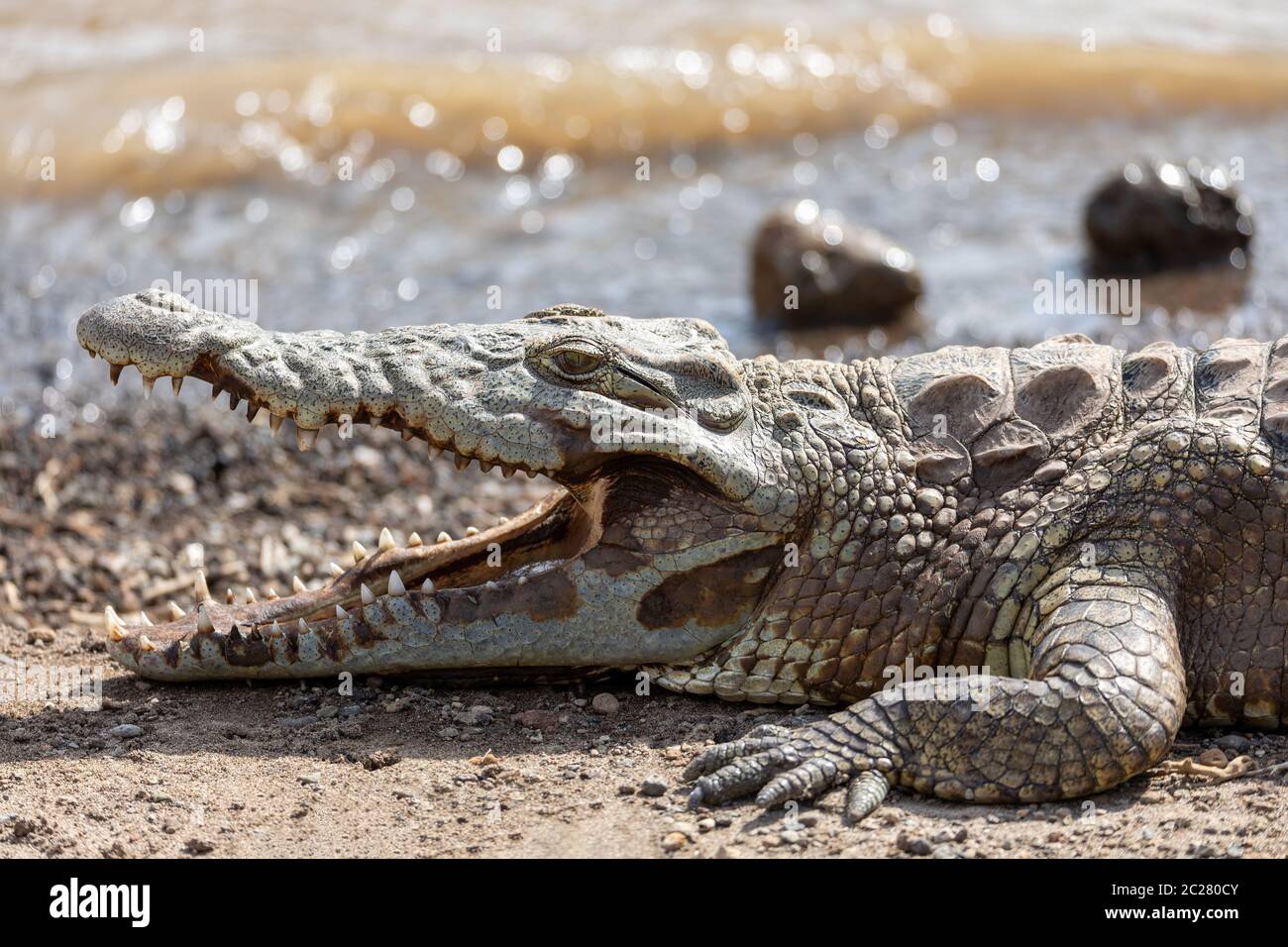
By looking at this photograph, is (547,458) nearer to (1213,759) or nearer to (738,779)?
(738,779)

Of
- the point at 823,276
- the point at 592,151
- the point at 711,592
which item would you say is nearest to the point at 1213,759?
the point at 711,592

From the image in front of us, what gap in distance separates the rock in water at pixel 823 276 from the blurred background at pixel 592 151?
193 mm

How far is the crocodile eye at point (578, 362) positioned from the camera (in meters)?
4.78

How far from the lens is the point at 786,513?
473 cm

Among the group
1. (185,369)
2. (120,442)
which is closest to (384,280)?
(120,442)

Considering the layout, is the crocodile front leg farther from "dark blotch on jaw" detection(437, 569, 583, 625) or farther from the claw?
"dark blotch on jaw" detection(437, 569, 583, 625)

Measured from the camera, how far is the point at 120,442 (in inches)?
317

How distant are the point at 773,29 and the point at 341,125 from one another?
5158 mm

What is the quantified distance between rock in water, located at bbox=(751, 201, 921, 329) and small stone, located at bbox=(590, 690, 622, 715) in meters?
5.17

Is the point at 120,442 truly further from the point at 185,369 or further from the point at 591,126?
the point at 591,126

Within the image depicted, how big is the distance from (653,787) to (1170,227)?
7245mm

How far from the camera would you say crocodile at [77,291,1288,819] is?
180 inches

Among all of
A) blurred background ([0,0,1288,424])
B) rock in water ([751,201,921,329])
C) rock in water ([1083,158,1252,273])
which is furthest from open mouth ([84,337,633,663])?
rock in water ([1083,158,1252,273])

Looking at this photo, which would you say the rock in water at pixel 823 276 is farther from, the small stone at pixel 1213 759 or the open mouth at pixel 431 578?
the small stone at pixel 1213 759
